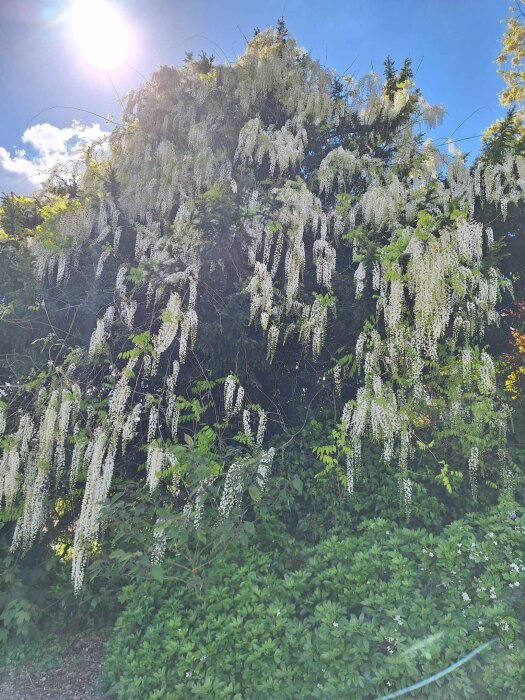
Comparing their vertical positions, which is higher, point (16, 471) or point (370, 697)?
point (16, 471)

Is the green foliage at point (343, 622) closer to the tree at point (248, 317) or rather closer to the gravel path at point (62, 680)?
the gravel path at point (62, 680)

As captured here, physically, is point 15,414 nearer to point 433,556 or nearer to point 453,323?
point 433,556

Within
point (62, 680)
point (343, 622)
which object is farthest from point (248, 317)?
point (62, 680)

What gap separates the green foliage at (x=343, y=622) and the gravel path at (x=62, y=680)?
1.30ft

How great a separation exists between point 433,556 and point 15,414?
371 centimetres

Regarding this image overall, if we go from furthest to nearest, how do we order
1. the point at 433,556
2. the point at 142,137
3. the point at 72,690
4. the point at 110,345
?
1. the point at 142,137
2. the point at 110,345
3. the point at 72,690
4. the point at 433,556

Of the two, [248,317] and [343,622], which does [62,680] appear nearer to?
[343,622]

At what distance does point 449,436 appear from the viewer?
400 centimetres

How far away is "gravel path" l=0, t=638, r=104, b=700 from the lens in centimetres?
311

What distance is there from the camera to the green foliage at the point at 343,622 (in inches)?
88.9

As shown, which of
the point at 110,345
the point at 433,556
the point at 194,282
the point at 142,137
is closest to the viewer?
the point at 433,556

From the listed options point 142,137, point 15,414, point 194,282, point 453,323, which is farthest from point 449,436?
point 142,137

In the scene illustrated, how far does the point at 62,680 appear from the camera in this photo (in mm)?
3268

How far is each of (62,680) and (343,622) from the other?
2.35m
